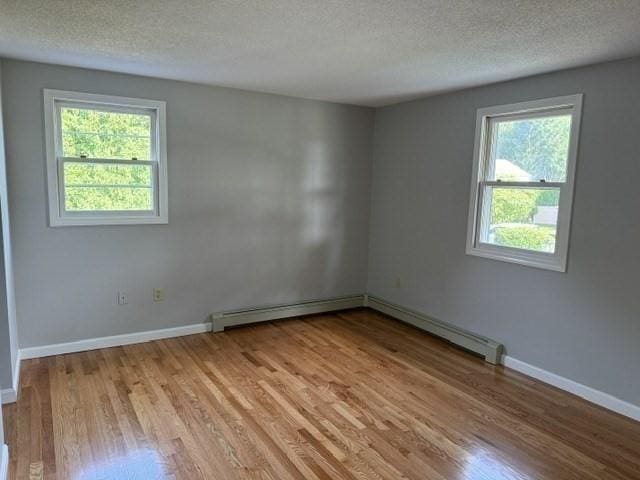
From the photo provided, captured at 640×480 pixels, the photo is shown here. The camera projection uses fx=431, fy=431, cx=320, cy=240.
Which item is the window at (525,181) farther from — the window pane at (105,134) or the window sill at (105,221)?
the window pane at (105,134)

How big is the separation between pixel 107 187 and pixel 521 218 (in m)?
3.48

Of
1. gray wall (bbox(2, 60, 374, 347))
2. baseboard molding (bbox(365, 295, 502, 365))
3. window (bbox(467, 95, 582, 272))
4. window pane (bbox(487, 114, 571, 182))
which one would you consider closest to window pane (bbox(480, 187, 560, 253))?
window (bbox(467, 95, 582, 272))

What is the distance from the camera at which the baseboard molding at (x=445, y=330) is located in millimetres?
3641

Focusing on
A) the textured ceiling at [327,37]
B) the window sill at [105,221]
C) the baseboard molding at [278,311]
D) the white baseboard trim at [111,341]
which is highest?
the textured ceiling at [327,37]

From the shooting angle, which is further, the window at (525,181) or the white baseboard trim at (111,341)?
the white baseboard trim at (111,341)

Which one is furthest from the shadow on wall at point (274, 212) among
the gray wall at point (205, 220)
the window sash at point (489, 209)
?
the window sash at point (489, 209)

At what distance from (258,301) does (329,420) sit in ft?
6.56

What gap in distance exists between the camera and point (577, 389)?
3121 millimetres

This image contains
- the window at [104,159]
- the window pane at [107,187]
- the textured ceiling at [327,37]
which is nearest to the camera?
the textured ceiling at [327,37]

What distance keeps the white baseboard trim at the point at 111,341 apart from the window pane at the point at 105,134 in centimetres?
156

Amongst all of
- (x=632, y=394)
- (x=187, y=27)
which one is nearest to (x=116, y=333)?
(x=187, y=27)

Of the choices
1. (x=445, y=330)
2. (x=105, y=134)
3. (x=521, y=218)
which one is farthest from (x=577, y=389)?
(x=105, y=134)

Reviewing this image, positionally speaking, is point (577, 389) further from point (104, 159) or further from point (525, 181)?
point (104, 159)

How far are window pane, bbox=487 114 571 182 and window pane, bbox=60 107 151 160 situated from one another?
3055 millimetres
